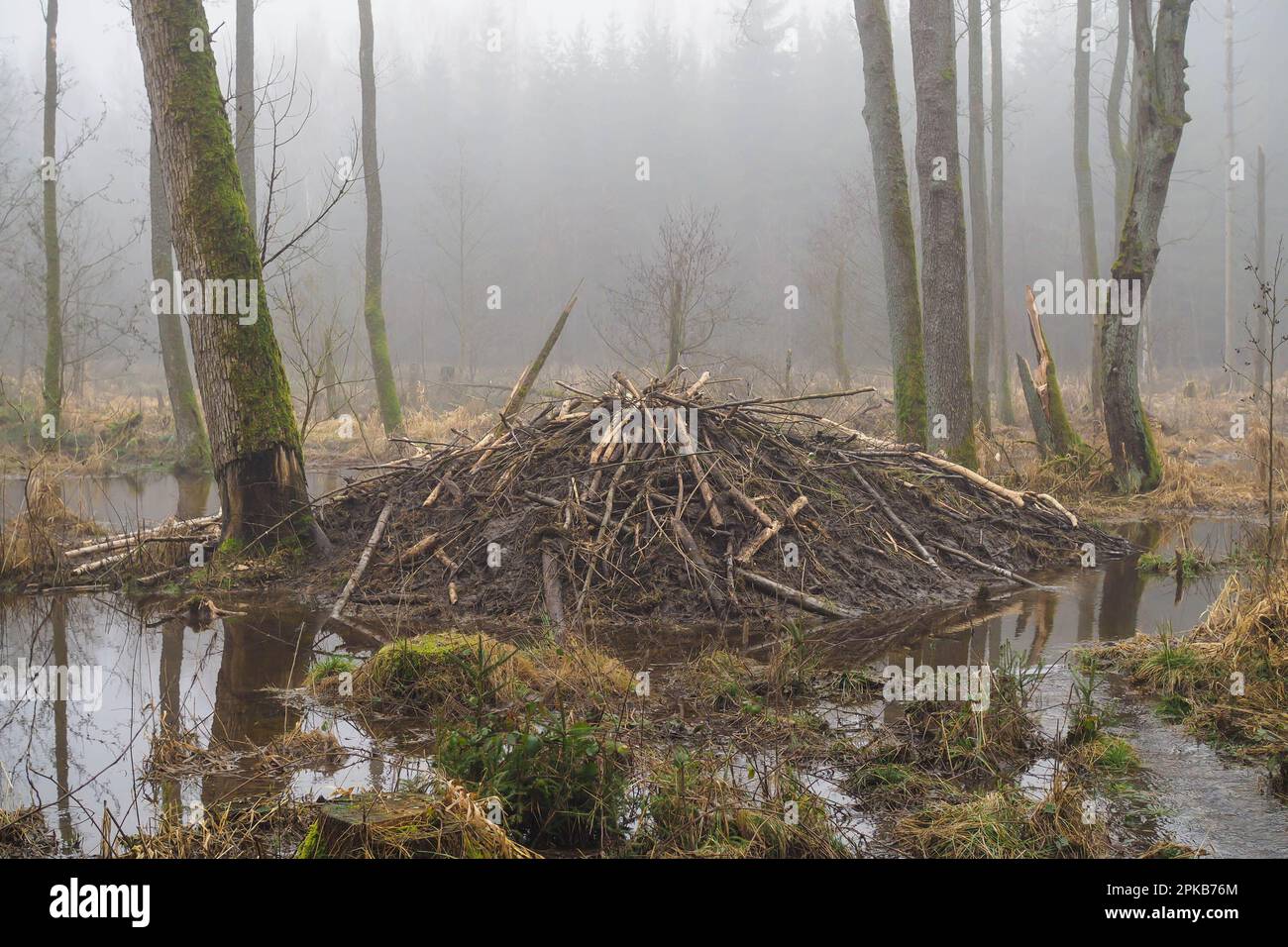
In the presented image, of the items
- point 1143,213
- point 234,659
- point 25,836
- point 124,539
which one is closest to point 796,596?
point 234,659

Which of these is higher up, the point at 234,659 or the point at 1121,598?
the point at 234,659

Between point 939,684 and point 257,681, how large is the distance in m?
3.99

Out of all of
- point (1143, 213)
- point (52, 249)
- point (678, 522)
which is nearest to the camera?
point (678, 522)

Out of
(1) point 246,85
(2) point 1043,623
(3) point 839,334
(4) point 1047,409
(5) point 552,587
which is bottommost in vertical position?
(2) point 1043,623

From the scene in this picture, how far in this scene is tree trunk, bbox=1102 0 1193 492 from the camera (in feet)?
39.6

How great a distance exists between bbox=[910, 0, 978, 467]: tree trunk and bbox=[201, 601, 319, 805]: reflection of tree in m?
7.41

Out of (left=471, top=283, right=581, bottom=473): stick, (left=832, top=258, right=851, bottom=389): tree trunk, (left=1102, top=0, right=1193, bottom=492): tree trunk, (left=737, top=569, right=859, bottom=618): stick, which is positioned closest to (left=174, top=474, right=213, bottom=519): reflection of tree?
(left=471, top=283, right=581, bottom=473): stick

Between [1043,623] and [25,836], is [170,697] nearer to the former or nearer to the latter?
[25,836]

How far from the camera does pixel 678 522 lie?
8188 millimetres

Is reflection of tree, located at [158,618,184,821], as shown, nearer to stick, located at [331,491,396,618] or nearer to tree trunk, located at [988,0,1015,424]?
stick, located at [331,491,396,618]

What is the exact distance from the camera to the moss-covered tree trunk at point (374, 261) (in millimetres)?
19625

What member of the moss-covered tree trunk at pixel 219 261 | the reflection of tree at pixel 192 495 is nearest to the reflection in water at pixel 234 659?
the moss-covered tree trunk at pixel 219 261

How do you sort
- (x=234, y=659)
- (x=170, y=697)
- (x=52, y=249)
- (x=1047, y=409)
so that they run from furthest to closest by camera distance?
(x=52, y=249), (x=1047, y=409), (x=234, y=659), (x=170, y=697)

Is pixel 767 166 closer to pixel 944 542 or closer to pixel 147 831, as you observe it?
pixel 944 542
